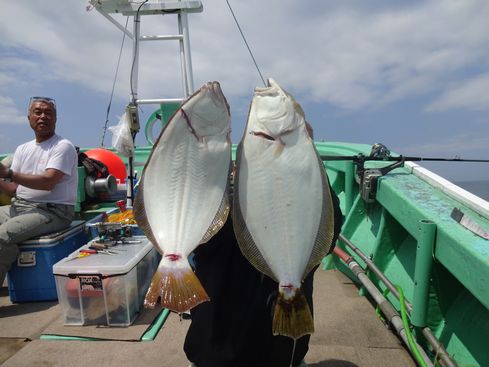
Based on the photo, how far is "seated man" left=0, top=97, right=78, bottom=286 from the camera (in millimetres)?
3395

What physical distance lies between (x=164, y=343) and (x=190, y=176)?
1.77 m

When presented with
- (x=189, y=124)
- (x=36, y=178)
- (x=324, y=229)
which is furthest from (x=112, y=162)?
(x=324, y=229)

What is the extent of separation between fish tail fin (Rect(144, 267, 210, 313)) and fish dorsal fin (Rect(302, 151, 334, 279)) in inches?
19.2

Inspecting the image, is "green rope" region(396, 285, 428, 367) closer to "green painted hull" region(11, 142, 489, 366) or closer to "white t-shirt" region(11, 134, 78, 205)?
"green painted hull" region(11, 142, 489, 366)

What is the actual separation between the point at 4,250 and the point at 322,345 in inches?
119

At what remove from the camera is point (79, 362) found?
2395mm

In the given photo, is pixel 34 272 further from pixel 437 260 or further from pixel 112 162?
pixel 437 260

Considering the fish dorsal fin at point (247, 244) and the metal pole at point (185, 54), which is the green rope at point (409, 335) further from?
the metal pole at point (185, 54)

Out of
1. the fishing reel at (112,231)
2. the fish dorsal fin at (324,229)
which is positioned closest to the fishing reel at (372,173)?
the fish dorsal fin at (324,229)

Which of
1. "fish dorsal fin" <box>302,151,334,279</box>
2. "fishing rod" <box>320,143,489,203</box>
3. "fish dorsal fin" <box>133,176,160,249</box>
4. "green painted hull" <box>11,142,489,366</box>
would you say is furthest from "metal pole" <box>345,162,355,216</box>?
"fish dorsal fin" <box>133,176,160,249</box>

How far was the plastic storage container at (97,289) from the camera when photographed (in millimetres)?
2832

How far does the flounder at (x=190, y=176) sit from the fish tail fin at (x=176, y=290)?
0.11 m

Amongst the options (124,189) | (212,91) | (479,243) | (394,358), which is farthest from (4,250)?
(479,243)

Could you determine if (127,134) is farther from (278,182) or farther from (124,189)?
(278,182)
